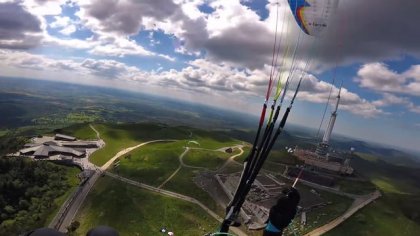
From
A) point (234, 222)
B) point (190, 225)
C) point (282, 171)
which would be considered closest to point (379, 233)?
point (282, 171)

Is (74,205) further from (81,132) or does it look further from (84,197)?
(81,132)

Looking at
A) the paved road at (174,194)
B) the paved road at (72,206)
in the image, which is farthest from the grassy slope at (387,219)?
the paved road at (72,206)

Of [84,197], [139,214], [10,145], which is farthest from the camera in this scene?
[10,145]

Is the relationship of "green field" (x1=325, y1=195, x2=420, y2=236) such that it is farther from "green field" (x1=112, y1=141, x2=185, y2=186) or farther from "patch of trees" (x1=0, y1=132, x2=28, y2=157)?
"patch of trees" (x1=0, y1=132, x2=28, y2=157)

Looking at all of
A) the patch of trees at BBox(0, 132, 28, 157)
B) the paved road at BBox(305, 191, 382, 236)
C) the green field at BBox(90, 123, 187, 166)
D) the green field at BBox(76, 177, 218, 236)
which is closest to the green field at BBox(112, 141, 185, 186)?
the green field at BBox(90, 123, 187, 166)

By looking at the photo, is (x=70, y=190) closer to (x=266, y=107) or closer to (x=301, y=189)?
(x=301, y=189)

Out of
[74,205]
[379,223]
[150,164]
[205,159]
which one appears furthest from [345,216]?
[74,205]
